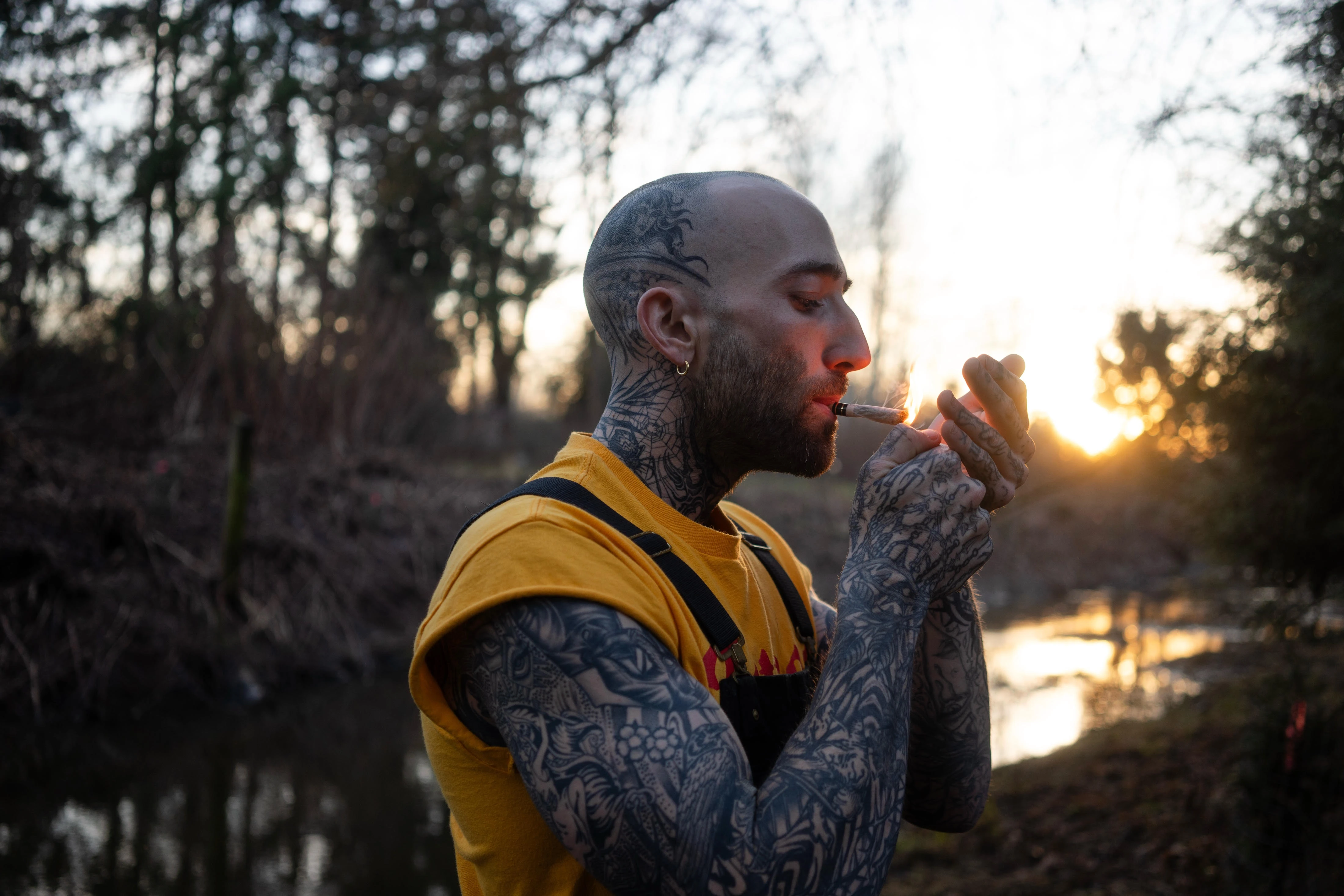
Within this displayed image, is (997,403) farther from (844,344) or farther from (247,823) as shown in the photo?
(247,823)

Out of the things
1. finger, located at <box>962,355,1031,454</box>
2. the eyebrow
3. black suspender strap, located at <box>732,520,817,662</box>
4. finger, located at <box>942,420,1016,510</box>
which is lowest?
black suspender strap, located at <box>732,520,817,662</box>

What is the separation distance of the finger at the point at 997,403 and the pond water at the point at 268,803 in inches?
162

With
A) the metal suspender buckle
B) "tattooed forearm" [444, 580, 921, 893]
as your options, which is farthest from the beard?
"tattooed forearm" [444, 580, 921, 893]

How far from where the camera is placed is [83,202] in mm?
13328

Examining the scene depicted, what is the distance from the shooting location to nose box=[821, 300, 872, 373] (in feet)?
5.89

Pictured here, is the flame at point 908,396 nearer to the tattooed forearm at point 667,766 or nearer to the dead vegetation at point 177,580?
the tattooed forearm at point 667,766

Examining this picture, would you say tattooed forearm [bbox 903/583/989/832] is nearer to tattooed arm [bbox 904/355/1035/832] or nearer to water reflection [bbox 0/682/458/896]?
tattooed arm [bbox 904/355/1035/832]

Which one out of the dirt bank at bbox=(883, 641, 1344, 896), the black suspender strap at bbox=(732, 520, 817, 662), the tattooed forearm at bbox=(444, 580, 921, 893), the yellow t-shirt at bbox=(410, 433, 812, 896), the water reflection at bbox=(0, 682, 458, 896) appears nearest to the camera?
the tattooed forearm at bbox=(444, 580, 921, 893)

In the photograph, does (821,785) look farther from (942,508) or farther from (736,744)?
(942,508)

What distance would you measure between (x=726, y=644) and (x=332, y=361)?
10.4 metres

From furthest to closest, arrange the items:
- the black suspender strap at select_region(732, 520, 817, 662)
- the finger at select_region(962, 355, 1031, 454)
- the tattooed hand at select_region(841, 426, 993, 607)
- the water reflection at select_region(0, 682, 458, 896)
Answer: the water reflection at select_region(0, 682, 458, 896) < the black suspender strap at select_region(732, 520, 817, 662) < the finger at select_region(962, 355, 1031, 454) < the tattooed hand at select_region(841, 426, 993, 607)

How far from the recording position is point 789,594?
1.99 metres

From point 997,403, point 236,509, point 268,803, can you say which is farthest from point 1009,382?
point 236,509

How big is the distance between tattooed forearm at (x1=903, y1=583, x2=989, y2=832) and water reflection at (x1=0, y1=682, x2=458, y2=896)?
3.57m
